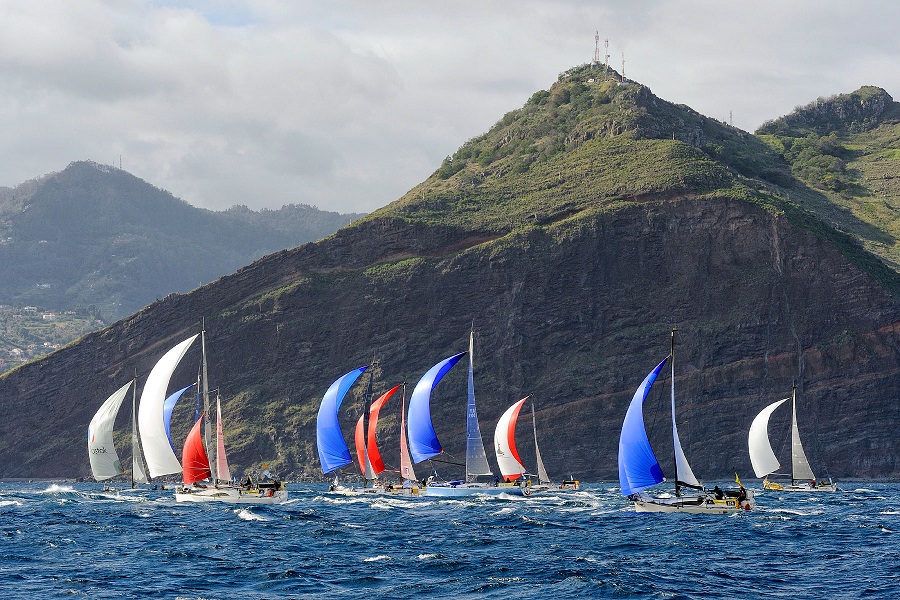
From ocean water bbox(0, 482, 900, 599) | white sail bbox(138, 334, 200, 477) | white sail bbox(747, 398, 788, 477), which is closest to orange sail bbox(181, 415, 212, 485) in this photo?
white sail bbox(138, 334, 200, 477)

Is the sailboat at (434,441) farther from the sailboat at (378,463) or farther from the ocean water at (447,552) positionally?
the ocean water at (447,552)

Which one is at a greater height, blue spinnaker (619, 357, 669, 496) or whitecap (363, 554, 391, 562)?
blue spinnaker (619, 357, 669, 496)

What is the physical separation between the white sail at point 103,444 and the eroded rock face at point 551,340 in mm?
45862

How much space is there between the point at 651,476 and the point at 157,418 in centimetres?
2838

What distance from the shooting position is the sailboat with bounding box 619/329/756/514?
58906mm

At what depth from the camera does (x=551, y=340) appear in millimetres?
136250

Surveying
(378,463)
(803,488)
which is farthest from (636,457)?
(803,488)

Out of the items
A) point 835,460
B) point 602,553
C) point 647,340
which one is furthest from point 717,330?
point 602,553

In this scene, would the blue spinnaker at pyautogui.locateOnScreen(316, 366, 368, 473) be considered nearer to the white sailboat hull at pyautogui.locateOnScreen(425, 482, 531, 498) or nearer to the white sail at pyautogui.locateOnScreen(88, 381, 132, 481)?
the white sailboat hull at pyautogui.locateOnScreen(425, 482, 531, 498)

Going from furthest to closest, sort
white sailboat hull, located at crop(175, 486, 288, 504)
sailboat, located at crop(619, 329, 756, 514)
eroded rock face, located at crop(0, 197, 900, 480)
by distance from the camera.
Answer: eroded rock face, located at crop(0, 197, 900, 480) → white sailboat hull, located at crop(175, 486, 288, 504) → sailboat, located at crop(619, 329, 756, 514)

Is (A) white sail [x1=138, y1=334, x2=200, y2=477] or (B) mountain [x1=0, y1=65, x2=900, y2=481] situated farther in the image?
(B) mountain [x1=0, y1=65, x2=900, y2=481]

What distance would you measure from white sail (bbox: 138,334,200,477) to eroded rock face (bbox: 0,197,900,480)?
57.7 m

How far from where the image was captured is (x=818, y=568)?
4225 cm

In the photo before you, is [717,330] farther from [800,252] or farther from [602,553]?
[602,553]
